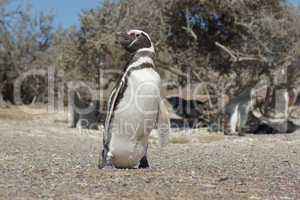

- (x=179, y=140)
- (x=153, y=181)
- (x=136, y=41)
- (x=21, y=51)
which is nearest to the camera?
(x=153, y=181)

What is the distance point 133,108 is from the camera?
7055 millimetres

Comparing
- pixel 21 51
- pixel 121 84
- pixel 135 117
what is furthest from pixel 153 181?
pixel 21 51

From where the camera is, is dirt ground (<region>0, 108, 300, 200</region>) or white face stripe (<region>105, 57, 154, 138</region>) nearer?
dirt ground (<region>0, 108, 300, 200</region>)

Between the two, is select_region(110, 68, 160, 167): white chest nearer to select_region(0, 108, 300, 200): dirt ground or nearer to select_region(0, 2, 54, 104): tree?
select_region(0, 108, 300, 200): dirt ground

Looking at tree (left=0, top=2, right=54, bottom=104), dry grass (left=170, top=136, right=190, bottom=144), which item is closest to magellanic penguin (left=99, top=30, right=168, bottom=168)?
dry grass (left=170, top=136, right=190, bottom=144)

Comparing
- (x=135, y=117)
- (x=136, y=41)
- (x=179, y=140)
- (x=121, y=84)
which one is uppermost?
(x=136, y=41)

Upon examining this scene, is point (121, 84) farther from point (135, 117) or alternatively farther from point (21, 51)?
point (21, 51)

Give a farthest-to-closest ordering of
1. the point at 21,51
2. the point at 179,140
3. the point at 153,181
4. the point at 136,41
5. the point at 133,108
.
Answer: the point at 21,51, the point at 179,140, the point at 136,41, the point at 133,108, the point at 153,181

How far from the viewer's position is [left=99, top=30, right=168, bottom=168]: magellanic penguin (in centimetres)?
699

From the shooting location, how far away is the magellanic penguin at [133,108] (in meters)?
6.99

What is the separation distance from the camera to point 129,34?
7207 mm

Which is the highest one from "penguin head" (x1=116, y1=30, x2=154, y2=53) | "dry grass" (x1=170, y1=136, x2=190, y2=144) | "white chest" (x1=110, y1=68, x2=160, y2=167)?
"penguin head" (x1=116, y1=30, x2=154, y2=53)

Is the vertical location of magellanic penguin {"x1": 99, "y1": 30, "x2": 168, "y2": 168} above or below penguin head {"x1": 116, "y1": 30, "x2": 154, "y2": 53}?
below

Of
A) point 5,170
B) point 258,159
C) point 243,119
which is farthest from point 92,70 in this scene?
point 5,170
